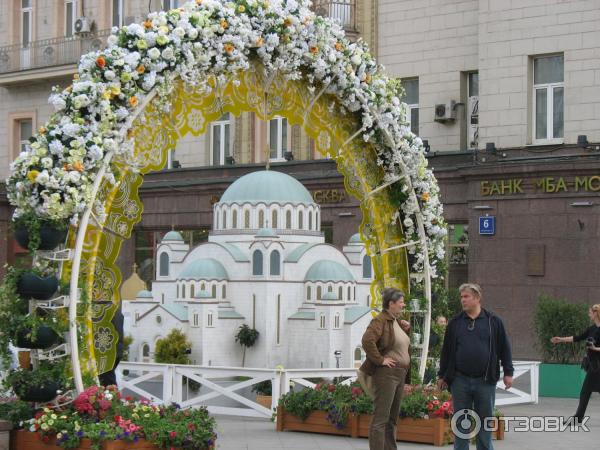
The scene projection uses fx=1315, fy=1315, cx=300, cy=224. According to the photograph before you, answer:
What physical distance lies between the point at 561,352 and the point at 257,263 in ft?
20.7

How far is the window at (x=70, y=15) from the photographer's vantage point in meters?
37.2

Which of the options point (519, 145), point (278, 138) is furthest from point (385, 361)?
point (278, 138)

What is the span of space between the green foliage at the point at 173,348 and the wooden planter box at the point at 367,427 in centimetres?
882

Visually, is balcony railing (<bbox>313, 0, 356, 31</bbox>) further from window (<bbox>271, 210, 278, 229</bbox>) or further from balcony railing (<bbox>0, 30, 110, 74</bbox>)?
window (<bbox>271, 210, 278, 229</bbox>)

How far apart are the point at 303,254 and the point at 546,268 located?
5107mm

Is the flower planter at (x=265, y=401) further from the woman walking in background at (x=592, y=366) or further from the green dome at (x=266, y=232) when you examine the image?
the green dome at (x=266, y=232)

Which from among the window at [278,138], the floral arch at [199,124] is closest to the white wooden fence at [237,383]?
the floral arch at [199,124]

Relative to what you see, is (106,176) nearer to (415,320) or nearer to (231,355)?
(415,320)

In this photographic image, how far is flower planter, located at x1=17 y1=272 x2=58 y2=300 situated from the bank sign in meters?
15.7

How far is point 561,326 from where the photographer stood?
2253cm

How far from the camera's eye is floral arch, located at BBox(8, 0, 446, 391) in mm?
12836

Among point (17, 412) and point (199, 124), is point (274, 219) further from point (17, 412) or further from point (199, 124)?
point (17, 412)

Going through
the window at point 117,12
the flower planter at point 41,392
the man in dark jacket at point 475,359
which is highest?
the window at point 117,12

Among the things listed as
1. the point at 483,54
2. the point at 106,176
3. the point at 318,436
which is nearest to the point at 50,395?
the point at 106,176
